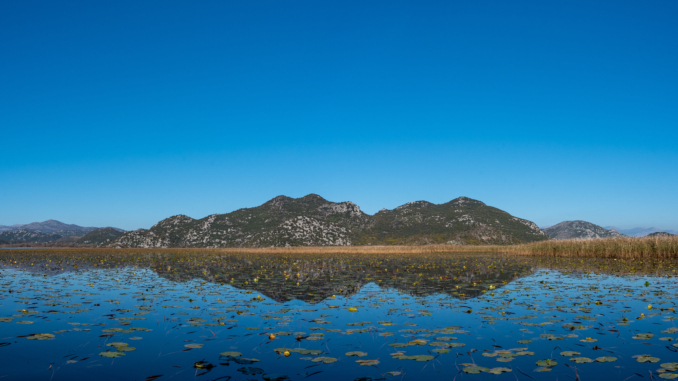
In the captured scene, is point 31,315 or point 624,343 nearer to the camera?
point 624,343

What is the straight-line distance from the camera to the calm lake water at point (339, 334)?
7.46m

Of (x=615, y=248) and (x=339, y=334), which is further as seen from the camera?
(x=615, y=248)

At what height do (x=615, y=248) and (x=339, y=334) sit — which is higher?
(x=615, y=248)

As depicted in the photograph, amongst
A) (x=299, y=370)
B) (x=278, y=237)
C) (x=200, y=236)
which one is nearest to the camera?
Result: (x=299, y=370)

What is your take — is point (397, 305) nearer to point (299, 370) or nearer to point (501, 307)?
point (501, 307)

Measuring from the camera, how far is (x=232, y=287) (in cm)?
1995

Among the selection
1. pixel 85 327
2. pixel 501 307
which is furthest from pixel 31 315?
pixel 501 307

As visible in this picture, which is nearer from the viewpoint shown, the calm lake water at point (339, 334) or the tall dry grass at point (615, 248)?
the calm lake water at point (339, 334)

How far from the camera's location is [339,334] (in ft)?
33.8

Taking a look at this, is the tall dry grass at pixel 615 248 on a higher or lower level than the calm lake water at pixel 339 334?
higher

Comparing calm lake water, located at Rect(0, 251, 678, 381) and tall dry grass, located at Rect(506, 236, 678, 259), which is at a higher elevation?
tall dry grass, located at Rect(506, 236, 678, 259)

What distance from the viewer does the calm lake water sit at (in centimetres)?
746

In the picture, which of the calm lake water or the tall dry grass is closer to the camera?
the calm lake water

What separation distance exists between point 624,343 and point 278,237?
169818 mm
